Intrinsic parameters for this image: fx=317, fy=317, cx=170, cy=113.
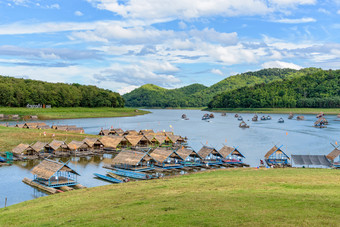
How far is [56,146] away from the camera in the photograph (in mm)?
56000

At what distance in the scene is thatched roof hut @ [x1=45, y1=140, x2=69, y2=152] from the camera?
55812mm

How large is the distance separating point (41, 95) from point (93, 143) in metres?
121

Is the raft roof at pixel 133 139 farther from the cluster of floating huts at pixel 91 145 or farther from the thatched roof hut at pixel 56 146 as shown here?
the thatched roof hut at pixel 56 146

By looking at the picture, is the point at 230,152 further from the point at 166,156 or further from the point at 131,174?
the point at 131,174

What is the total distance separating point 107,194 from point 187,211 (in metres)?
11.2

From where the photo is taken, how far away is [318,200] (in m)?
18.2

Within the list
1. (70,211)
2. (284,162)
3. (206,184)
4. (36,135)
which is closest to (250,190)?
(206,184)

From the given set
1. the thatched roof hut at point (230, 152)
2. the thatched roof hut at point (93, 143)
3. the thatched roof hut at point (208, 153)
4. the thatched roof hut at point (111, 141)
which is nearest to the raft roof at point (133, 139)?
the thatched roof hut at point (111, 141)

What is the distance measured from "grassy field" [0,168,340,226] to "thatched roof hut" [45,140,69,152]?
30205 millimetres

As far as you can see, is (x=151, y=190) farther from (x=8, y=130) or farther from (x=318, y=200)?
(x=8, y=130)

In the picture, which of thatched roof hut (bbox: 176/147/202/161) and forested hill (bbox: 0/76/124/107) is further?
forested hill (bbox: 0/76/124/107)

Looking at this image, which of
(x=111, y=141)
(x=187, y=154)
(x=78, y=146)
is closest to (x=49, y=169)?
(x=187, y=154)

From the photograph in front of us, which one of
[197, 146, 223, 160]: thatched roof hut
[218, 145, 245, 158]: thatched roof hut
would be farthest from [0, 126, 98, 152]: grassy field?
[218, 145, 245, 158]: thatched roof hut

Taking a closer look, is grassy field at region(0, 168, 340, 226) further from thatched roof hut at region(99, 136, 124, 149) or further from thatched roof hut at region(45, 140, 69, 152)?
thatched roof hut at region(99, 136, 124, 149)
